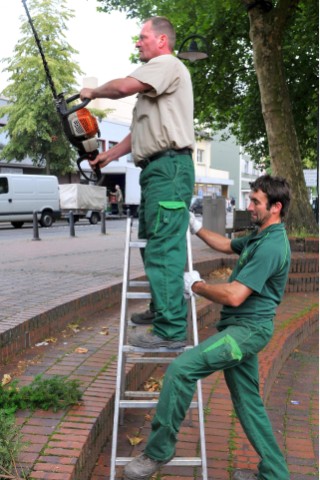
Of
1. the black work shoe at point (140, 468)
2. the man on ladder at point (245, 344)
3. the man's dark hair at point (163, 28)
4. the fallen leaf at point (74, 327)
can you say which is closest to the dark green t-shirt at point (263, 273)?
the man on ladder at point (245, 344)

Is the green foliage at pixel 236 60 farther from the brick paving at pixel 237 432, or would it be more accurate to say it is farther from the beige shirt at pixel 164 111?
the beige shirt at pixel 164 111

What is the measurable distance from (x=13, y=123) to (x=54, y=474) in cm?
3461

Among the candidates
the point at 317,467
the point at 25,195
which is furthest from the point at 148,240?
the point at 25,195

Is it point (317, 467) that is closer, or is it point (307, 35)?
point (317, 467)

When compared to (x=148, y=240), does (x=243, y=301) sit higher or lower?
lower

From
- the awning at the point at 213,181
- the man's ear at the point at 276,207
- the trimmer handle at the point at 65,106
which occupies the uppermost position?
the awning at the point at 213,181

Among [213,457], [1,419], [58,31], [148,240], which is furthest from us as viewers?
[58,31]

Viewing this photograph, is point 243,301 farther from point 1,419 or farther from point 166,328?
point 1,419

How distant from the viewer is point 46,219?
87.9 ft

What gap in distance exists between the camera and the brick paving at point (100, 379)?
9.96 ft

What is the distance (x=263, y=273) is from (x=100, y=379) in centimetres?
151

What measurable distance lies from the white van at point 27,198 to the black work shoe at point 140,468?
74.3ft

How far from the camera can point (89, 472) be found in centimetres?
323

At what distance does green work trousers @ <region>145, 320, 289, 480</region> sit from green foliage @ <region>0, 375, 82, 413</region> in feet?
2.19
